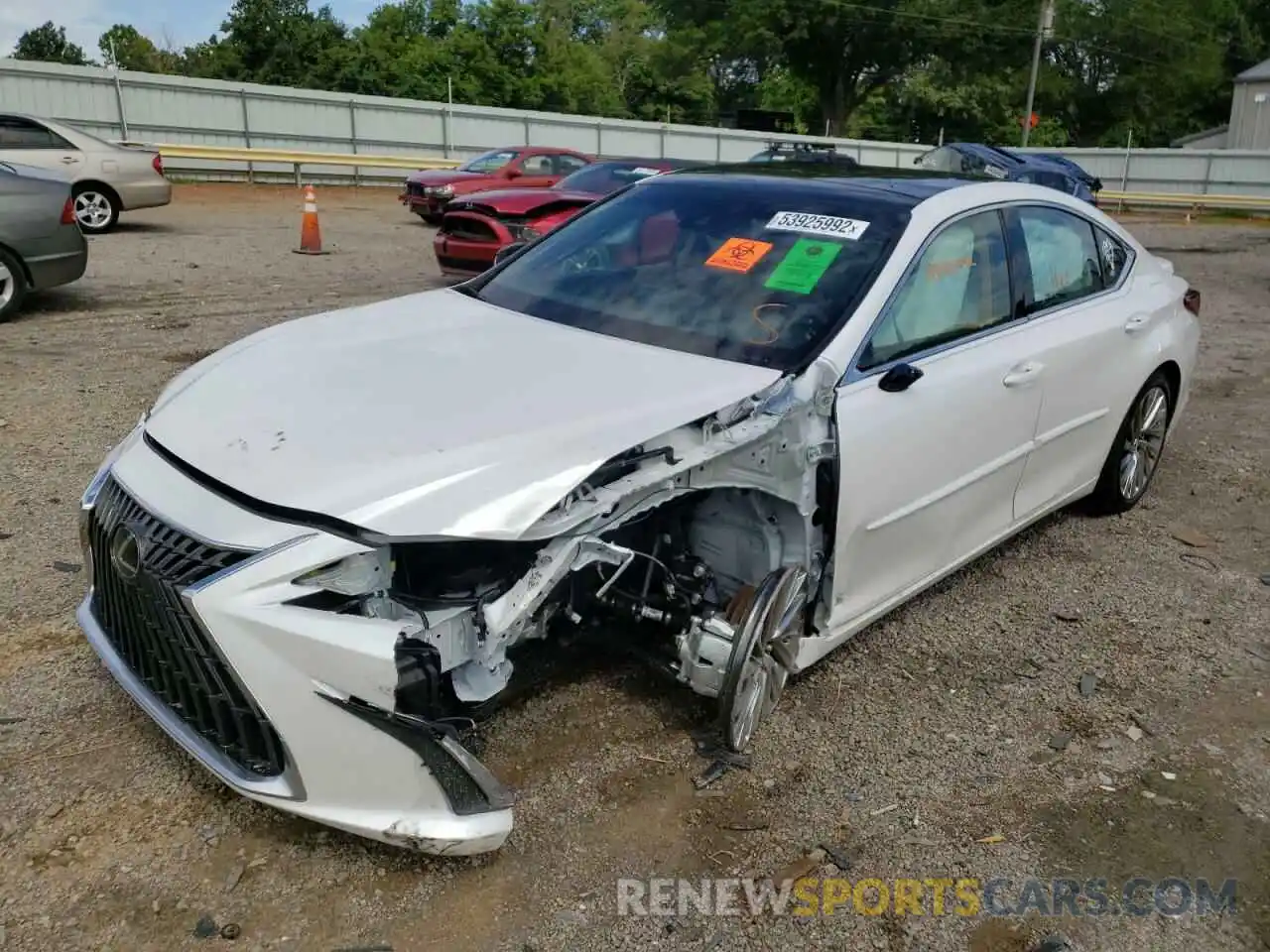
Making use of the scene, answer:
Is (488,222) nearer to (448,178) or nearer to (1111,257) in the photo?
(1111,257)

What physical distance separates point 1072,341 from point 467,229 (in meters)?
6.71

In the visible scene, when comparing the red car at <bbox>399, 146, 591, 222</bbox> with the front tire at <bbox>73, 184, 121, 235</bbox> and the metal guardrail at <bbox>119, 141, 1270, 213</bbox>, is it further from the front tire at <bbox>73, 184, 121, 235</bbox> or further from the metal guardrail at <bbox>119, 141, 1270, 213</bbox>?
the metal guardrail at <bbox>119, 141, 1270, 213</bbox>

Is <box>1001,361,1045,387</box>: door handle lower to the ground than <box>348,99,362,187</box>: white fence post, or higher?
lower

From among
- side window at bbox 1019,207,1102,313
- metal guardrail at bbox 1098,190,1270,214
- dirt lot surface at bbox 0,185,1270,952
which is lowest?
metal guardrail at bbox 1098,190,1270,214

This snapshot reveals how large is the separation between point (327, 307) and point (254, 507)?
23.7ft

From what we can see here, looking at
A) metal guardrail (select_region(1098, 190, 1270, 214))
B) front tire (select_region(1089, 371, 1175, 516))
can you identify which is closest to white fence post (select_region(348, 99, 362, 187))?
metal guardrail (select_region(1098, 190, 1270, 214))

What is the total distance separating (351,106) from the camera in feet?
87.1

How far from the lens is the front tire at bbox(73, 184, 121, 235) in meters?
13.3

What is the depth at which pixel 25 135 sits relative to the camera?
12.7m

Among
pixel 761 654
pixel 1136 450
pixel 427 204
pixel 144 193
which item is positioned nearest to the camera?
pixel 761 654

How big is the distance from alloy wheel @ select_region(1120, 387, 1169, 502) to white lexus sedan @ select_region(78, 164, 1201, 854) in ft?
1.59

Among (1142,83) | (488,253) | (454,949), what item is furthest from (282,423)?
(1142,83)

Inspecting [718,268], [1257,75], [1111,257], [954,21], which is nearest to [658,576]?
[718,268]

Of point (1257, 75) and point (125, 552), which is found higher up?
point (1257, 75)
